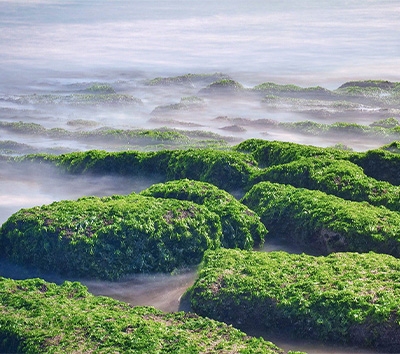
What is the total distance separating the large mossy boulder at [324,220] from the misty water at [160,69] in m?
0.50

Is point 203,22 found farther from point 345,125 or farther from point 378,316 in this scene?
point 378,316

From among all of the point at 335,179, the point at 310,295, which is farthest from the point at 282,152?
the point at 310,295

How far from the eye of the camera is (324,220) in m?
10.3

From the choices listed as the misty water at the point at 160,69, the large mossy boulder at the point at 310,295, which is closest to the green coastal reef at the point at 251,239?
the large mossy boulder at the point at 310,295

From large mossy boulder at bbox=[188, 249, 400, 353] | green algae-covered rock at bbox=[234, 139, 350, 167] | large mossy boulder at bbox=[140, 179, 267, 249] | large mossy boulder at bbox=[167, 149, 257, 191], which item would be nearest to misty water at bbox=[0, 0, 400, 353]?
large mossy boulder at bbox=[188, 249, 400, 353]

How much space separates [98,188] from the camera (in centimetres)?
1355

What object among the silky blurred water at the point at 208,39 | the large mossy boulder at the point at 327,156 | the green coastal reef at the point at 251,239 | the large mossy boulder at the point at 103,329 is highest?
the silky blurred water at the point at 208,39

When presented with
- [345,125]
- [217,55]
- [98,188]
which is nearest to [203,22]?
[217,55]

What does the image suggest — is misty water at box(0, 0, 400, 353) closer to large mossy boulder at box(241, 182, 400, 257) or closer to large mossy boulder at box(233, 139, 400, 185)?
large mossy boulder at box(241, 182, 400, 257)

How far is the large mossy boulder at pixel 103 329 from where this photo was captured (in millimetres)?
7305

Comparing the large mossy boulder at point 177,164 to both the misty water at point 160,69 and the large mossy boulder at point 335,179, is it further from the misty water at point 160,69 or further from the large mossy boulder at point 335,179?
the large mossy boulder at point 335,179

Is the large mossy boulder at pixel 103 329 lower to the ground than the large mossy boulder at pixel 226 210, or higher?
lower

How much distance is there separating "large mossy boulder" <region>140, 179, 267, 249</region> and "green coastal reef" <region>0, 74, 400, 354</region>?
17 mm

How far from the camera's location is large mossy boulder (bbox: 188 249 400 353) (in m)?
7.72
